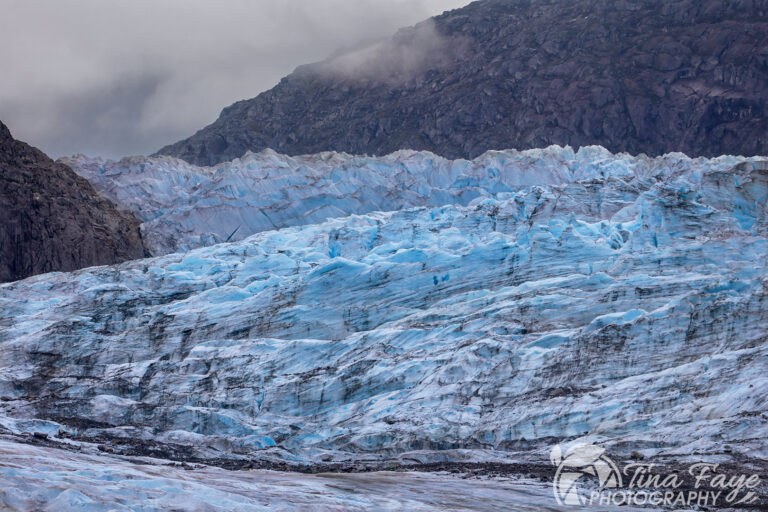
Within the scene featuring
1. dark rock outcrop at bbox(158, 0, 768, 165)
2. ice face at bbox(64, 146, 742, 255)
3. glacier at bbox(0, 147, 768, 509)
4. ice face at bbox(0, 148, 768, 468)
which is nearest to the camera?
glacier at bbox(0, 147, 768, 509)

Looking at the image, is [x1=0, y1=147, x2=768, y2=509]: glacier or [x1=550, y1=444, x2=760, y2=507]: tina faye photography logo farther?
[x1=0, y1=147, x2=768, y2=509]: glacier

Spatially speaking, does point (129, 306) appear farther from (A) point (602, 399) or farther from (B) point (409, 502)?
(B) point (409, 502)

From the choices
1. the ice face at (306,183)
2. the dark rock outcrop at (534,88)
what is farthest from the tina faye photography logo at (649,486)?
the dark rock outcrop at (534,88)

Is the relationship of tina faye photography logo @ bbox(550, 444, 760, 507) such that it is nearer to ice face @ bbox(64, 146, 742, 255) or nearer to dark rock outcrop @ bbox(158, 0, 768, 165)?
ice face @ bbox(64, 146, 742, 255)

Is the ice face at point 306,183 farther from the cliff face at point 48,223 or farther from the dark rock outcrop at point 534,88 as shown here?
the dark rock outcrop at point 534,88

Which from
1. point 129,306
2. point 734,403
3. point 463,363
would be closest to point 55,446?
point 463,363

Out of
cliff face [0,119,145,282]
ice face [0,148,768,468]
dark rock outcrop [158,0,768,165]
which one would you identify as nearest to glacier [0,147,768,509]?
ice face [0,148,768,468]
